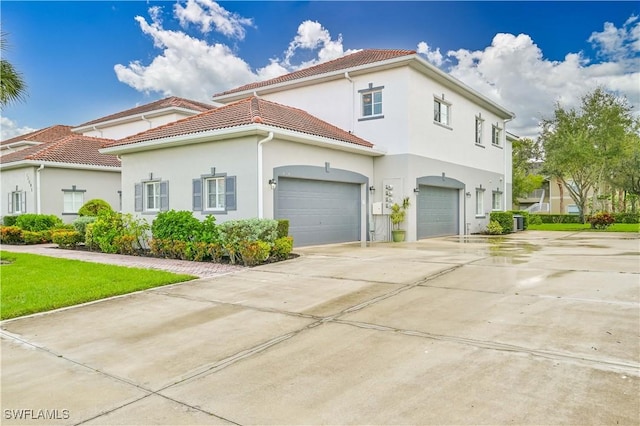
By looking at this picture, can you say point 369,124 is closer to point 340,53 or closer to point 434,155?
point 434,155

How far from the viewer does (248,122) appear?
483 inches

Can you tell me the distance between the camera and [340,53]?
22.2m

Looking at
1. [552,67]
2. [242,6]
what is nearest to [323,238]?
[242,6]

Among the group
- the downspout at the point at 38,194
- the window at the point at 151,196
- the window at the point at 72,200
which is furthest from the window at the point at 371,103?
the downspout at the point at 38,194

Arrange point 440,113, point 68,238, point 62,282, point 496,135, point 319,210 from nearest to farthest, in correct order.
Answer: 1. point 62,282
2. point 319,210
3. point 68,238
4. point 440,113
5. point 496,135

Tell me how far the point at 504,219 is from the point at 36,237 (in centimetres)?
2142

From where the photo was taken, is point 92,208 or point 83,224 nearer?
point 83,224

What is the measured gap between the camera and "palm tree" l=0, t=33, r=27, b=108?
12188 mm

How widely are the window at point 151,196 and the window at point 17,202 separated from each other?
29.5ft

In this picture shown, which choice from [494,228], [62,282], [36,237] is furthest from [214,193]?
[494,228]

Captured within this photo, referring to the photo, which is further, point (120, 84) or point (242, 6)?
point (120, 84)

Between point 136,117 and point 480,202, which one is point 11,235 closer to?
point 136,117

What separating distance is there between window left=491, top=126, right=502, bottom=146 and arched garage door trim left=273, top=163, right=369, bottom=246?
1112 cm

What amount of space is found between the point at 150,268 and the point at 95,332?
16.4ft
